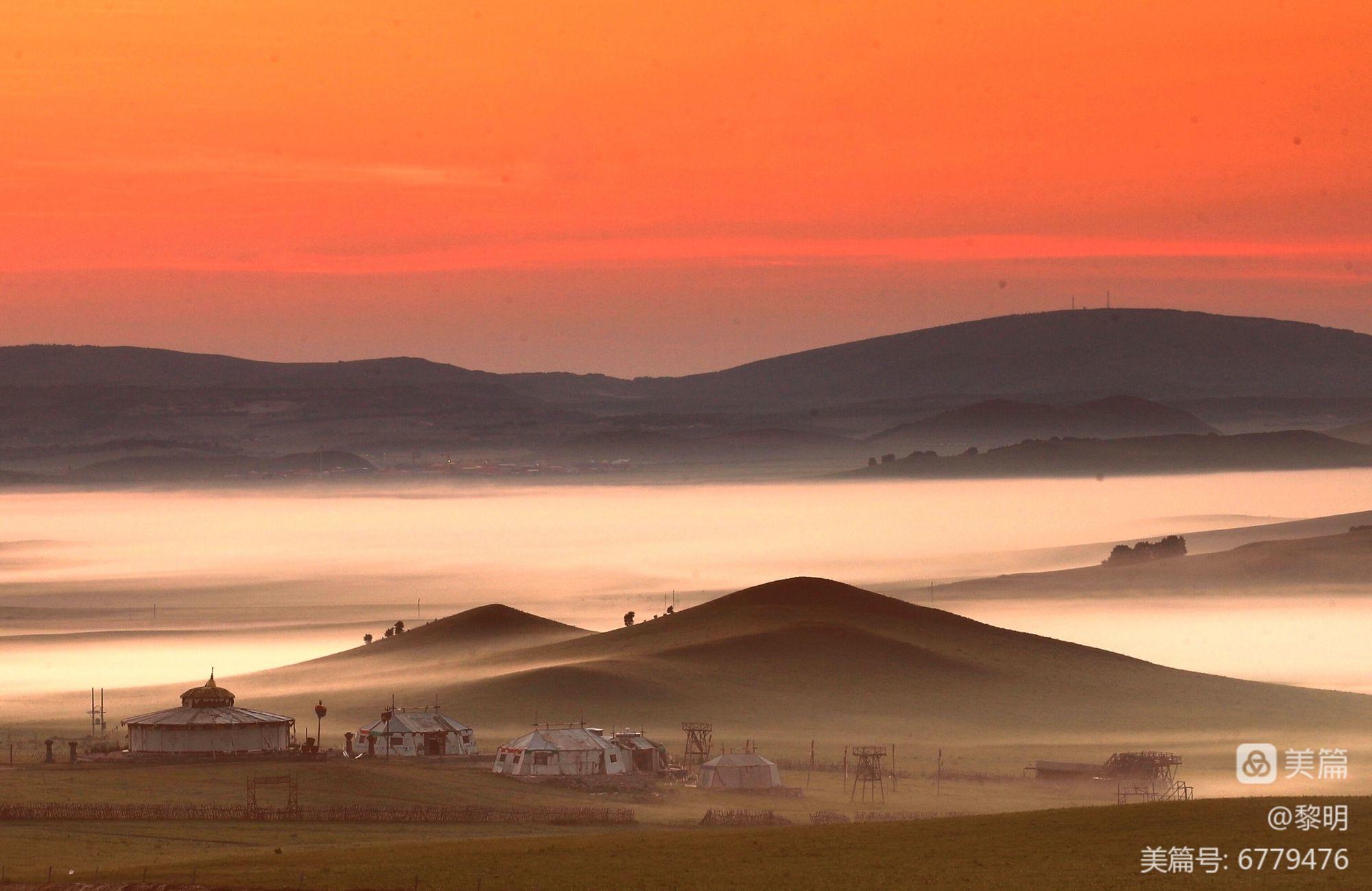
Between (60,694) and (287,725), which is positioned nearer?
(287,725)

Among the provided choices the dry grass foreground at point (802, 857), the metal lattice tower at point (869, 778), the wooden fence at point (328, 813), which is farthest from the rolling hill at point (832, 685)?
the dry grass foreground at point (802, 857)

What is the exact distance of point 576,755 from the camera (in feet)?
409

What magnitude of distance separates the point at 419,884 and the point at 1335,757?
84370mm

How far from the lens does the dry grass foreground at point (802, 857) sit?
71.4 meters

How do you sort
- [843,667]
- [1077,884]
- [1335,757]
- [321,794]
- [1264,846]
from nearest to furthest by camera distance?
1. [1077,884]
2. [1264,846]
3. [321,794]
4. [1335,757]
5. [843,667]

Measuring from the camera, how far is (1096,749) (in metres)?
146

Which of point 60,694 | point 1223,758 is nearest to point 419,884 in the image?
point 1223,758

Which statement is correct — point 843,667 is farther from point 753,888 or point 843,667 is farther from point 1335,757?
point 753,888

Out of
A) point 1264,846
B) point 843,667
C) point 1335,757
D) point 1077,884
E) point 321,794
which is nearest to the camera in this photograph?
point 1077,884

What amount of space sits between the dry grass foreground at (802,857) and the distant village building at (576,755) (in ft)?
109

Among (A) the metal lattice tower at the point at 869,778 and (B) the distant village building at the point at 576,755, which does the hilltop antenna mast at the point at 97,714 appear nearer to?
(B) the distant village building at the point at 576,755
